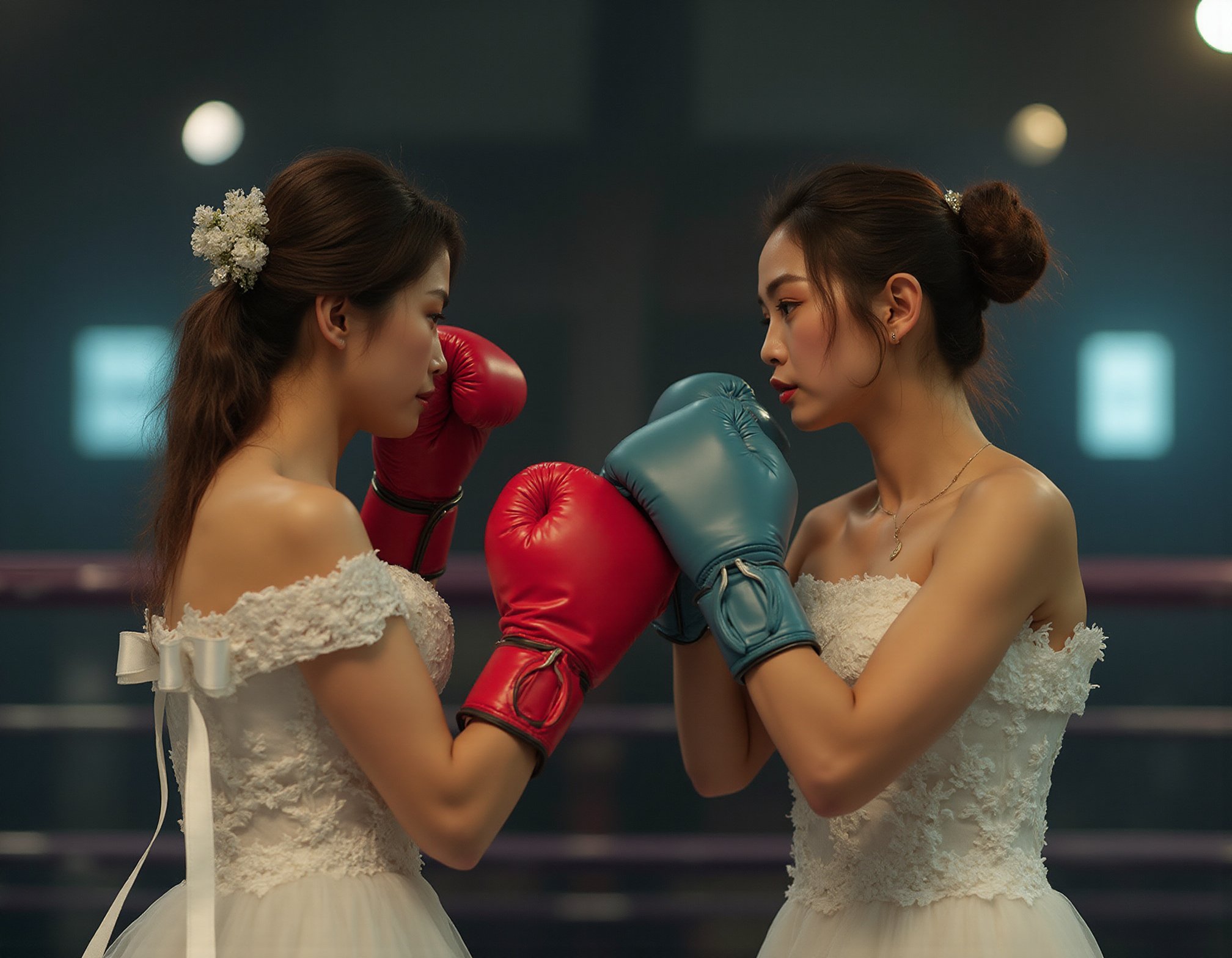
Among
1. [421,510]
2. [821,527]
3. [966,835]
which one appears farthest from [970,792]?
[421,510]

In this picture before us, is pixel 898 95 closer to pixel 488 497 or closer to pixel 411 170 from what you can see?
pixel 411 170

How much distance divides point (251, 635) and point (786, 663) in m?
0.54

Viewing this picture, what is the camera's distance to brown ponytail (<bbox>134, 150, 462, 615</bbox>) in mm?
1267

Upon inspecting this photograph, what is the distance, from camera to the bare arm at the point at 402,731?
1.13 metres

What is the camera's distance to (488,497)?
3.69 metres

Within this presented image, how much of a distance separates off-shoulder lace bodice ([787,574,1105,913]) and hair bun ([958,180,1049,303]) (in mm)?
411

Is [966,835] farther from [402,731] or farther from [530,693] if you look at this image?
[402,731]

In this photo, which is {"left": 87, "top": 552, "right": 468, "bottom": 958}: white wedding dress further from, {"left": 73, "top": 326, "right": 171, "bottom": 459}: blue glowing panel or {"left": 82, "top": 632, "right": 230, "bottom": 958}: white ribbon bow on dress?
Result: {"left": 73, "top": 326, "right": 171, "bottom": 459}: blue glowing panel

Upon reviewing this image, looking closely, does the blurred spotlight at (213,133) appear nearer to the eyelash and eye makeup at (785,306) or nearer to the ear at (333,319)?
the ear at (333,319)

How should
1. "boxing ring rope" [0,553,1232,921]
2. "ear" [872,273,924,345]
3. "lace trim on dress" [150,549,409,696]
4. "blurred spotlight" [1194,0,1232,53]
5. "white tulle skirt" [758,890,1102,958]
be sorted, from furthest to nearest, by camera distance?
"blurred spotlight" [1194,0,1232,53] < "boxing ring rope" [0,553,1232,921] < "ear" [872,273,924,345] < "white tulle skirt" [758,890,1102,958] < "lace trim on dress" [150,549,409,696]

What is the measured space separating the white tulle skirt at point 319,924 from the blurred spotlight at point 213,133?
291 cm

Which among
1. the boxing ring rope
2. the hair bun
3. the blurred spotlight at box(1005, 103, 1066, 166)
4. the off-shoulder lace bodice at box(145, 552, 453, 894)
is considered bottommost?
the boxing ring rope

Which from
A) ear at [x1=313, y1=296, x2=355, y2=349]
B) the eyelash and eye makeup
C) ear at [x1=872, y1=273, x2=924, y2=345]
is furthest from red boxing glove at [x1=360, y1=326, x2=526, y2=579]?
ear at [x1=872, y1=273, x2=924, y2=345]

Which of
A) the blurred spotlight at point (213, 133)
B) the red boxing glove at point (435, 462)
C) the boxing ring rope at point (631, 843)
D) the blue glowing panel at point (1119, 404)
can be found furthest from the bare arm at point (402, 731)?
the blue glowing panel at point (1119, 404)
